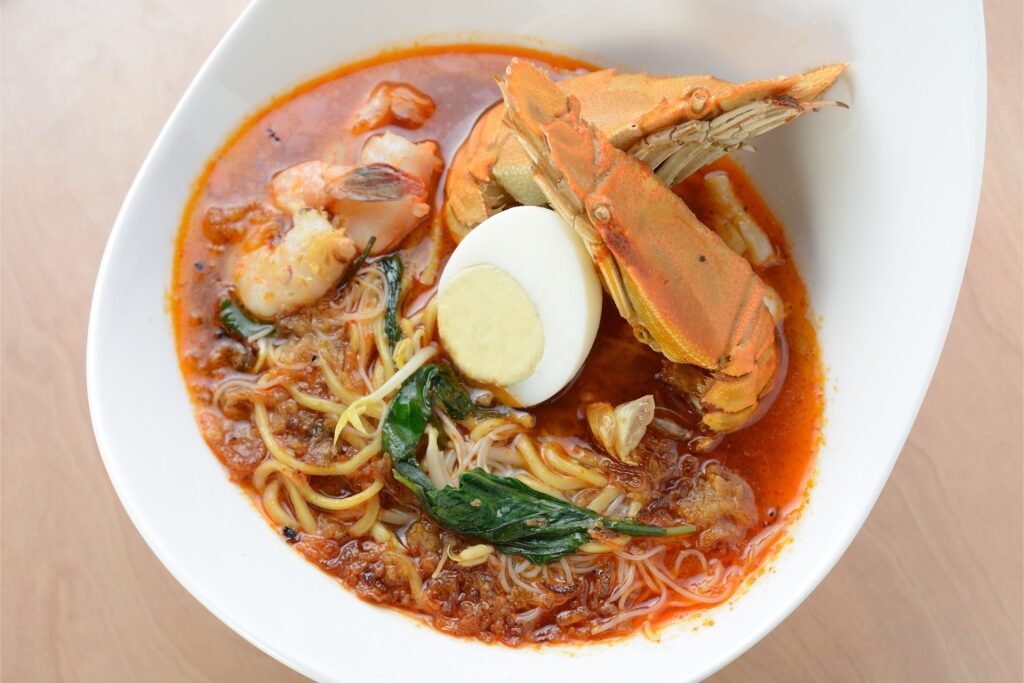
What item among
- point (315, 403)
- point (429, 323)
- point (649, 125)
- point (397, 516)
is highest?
point (649, 125)

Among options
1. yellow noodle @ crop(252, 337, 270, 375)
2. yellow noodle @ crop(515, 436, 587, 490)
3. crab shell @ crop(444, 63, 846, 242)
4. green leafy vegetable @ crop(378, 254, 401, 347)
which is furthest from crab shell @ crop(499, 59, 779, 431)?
yellow noodle @ crop(252, 337, 270, 375)

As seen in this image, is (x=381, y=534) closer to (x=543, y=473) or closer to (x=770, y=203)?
(x=543, y=473)

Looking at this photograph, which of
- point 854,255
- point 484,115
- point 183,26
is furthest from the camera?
point 183,26

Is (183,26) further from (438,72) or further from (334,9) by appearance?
(438,72)

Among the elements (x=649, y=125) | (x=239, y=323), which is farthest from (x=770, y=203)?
(x=239, y=323)

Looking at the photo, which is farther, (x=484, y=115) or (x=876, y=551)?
(x=484, y=115)

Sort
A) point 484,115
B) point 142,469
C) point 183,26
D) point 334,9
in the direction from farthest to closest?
point 183,26 → point 484,115 → point 334,9 → point 142,469

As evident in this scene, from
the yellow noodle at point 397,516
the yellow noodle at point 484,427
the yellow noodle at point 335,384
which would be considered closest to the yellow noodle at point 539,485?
the yellow noodle at point 484,427

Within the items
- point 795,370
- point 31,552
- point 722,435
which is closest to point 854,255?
point 795,370

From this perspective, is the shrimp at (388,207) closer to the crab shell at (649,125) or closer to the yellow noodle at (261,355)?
the crab shell at (649,125)
